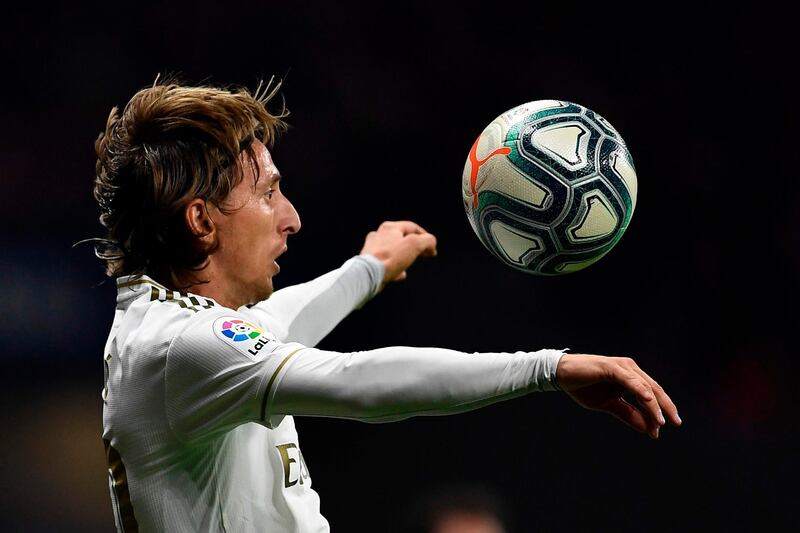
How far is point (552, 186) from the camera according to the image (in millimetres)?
2080

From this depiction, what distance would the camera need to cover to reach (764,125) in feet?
16.6

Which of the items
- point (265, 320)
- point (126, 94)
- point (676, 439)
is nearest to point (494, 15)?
point (126, 94)

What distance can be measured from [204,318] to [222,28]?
3401 mm

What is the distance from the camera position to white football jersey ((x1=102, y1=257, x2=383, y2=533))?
5.52 feet

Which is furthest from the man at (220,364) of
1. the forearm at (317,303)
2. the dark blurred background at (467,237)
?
the dark blurred background at (467,237)

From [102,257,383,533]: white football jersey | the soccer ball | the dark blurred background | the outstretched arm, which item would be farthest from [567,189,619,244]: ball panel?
the dark blurred background

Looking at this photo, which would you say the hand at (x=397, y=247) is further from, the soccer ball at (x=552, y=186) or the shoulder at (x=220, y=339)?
the shoulder at (x=220, y=339)

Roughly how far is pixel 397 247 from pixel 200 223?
1080mm

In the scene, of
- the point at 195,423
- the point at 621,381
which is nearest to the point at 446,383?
the point at 621,381

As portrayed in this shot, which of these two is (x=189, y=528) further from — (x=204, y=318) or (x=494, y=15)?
(x=494, y=15)

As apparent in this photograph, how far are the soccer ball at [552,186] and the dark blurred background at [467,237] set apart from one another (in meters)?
2.24

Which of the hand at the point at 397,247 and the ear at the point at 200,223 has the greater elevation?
the ear at the point at 200,223

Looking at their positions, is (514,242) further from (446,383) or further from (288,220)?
(446,383)

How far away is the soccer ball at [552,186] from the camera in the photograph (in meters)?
2.08
